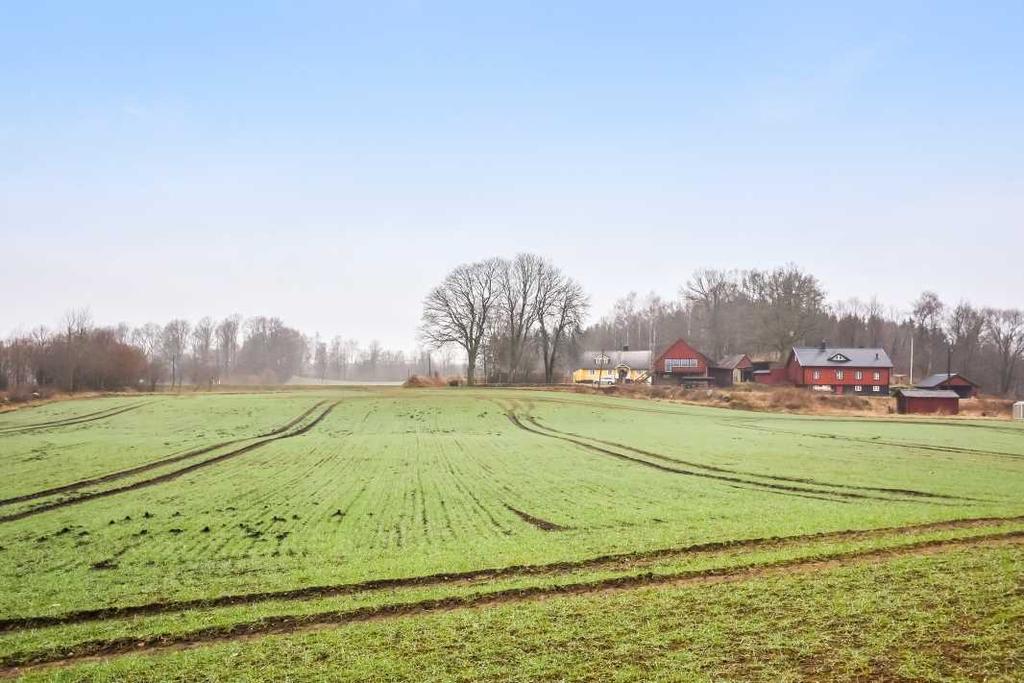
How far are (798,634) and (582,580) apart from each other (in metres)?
3.84

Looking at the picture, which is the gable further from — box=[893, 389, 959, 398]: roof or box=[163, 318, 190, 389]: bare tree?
box=[163, 318, 190, 389]: bare tree

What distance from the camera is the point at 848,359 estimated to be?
9969 cm

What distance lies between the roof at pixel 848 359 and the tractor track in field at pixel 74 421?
92836 mm

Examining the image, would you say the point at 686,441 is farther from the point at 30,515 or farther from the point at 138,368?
the point at 138,368

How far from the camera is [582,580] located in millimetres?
11250

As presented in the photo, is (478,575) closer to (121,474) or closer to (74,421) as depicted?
(121,474)

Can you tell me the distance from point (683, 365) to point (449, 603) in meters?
96.5

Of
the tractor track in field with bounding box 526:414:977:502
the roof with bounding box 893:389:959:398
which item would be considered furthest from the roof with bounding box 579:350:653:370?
the tractor track in field with bounding box 526:414:977:502

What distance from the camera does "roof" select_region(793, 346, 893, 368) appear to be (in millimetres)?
99188

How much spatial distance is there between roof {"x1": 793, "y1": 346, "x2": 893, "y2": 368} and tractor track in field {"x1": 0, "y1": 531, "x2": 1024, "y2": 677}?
9446 cm

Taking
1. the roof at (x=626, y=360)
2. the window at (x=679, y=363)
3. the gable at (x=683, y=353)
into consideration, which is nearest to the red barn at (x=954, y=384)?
the gable at (x=683, y=353)

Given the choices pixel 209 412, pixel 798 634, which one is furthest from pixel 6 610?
pixel 209 412

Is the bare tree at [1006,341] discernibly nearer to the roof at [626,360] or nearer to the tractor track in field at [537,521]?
the roof at [626,360]

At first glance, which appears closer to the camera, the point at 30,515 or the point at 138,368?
the point at 30,515
